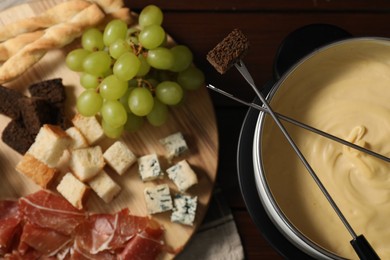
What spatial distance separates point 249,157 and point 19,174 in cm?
53

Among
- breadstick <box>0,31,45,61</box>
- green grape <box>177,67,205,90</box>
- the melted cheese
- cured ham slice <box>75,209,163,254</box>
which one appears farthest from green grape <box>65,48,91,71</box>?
the melted cheese

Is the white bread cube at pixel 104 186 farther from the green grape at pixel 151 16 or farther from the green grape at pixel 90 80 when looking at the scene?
the green grape at pixel 151 16

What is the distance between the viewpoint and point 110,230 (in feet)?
3.80

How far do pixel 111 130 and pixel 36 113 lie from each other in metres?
0.16

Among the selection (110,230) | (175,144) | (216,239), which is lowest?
(216,239)

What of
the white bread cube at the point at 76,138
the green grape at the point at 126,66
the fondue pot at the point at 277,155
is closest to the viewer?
the fondue pot at the point at 277,155

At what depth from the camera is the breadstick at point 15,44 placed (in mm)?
1185

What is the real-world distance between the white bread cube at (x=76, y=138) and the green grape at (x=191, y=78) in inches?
9.2

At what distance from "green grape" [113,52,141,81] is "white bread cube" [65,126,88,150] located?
0.55 ft

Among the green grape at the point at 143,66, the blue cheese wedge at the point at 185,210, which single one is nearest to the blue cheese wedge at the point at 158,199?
the blue cheese wedge at the point at 185,210

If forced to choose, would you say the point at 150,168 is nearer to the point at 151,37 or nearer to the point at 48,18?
the point at 151,37

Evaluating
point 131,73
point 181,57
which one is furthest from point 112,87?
point 181,57

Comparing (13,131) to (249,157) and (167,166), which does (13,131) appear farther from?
(249,157)

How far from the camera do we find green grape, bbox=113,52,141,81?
1.06m
